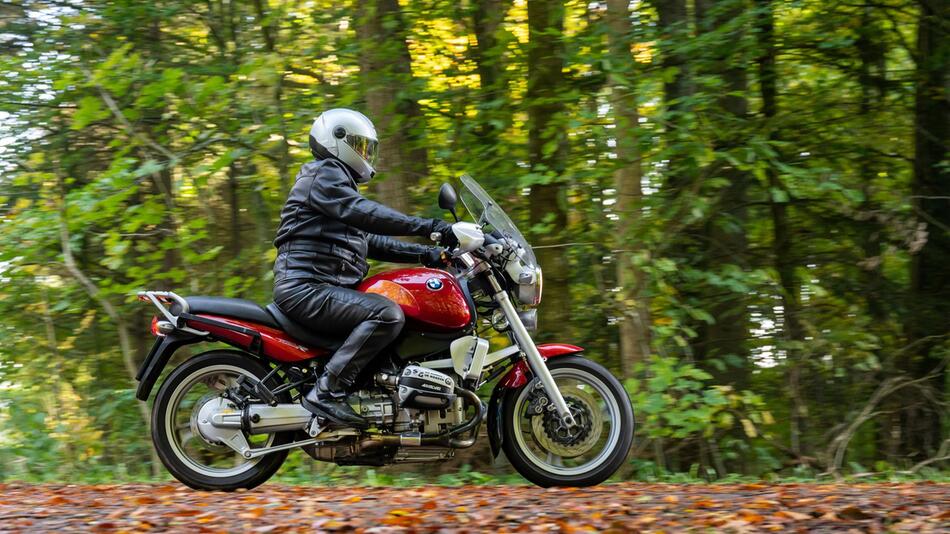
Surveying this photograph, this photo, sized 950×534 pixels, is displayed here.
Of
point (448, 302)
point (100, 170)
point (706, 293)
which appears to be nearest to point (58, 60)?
point (100, 170)

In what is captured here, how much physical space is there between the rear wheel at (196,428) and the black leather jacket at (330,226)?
589 mm

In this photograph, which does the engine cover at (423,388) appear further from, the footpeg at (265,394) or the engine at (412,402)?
the footpeg at (265,394)

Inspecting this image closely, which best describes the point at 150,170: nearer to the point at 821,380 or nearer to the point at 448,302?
the point at 448,302

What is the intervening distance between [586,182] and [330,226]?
285 centimetres

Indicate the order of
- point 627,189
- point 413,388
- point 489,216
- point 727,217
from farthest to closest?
point 727,217 → point 627,189 → point 489,216 → point 413,388

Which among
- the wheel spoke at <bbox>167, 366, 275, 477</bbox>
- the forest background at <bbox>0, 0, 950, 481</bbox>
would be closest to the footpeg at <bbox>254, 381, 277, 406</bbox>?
the wheel spoke at <bbox>167, 366, 275, 477</bbox>

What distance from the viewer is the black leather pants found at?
5199mm

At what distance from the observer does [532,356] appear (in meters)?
5.28

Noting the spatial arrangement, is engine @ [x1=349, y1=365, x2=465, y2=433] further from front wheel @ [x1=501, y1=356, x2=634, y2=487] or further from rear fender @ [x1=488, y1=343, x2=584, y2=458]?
front wheel @ [x1=501, y1=356, x2=634, y2=487]

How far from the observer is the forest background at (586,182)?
750 cm

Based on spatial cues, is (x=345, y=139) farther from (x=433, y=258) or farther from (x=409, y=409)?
(x=409, y=409)

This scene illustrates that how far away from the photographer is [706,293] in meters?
8.13

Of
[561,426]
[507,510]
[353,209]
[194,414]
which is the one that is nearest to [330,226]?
[353,209]

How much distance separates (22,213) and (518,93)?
4.38 m
